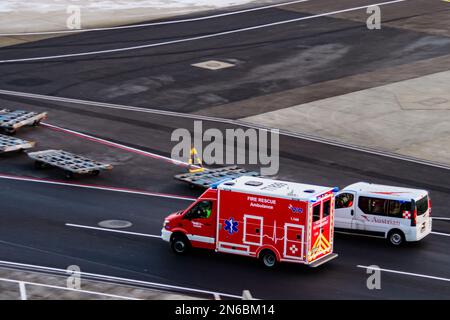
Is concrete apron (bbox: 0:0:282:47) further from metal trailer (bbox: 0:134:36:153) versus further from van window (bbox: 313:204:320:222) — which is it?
van window (bbox: 313:204:320:222)

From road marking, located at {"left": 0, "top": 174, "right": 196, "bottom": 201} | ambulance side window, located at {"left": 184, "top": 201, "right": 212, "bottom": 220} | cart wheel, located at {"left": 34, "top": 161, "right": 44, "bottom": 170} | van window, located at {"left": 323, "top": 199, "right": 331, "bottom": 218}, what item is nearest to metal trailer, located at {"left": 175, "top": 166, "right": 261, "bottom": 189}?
road marking, located at {"left": 0, "top": 174, "right": 196, "bottom": 201}

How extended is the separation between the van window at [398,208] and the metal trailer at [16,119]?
2275cm

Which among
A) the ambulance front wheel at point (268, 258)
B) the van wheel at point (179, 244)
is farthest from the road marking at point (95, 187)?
the ambulance front wheel at point (268, 258)

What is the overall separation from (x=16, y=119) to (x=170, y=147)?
8721mm

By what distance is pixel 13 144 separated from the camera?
5056 cm

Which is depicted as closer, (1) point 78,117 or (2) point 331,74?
(1) point 78,117

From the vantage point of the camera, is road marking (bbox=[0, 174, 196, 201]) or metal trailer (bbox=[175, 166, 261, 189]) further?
metal trailer (bbox=[175, 166, 261, 189])

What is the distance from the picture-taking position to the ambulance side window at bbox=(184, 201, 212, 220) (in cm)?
3769

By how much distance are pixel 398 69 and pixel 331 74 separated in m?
4.93

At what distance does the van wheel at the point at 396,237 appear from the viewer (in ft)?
130

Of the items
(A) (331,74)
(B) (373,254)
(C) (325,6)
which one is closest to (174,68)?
(A) (331,74)

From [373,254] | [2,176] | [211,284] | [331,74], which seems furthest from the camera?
[331,74]

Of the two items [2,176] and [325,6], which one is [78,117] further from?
[325,6]

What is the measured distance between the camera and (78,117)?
2298 inches
